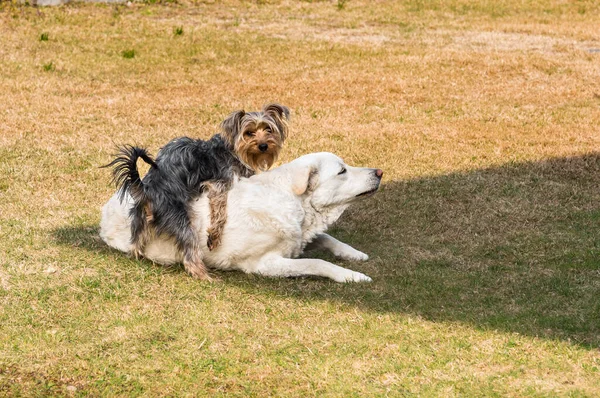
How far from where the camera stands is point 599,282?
5.73 metres

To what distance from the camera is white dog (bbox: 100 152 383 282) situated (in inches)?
224

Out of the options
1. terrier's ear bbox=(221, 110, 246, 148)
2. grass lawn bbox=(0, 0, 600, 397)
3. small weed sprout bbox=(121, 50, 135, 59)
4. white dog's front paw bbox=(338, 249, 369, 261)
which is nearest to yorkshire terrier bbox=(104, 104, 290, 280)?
terrier's ear bbox=(221, 110, 246, 148)

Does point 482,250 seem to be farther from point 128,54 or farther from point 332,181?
point 128,54

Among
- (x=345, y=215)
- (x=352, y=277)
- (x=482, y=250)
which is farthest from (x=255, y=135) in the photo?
(x=482, y=250)

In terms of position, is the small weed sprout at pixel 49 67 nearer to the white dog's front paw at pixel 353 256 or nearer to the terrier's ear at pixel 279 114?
the terrier's ear at pixel 279 114

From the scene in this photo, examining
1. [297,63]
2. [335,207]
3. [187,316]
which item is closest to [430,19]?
[297,63]

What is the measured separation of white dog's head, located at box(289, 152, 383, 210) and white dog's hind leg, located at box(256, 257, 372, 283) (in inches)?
16.2

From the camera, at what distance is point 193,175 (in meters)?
5.83

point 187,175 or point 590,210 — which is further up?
point 187,175

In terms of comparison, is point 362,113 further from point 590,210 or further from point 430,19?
point 430,19

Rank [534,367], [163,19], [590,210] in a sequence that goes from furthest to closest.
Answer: [163,19], [590,210], [534,367]

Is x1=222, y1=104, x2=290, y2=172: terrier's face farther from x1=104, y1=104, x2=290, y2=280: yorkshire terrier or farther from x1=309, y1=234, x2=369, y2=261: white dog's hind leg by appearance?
x1=309, y1=234, x2=369, y2=261: white dog's hind leg

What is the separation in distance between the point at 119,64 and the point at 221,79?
168 centimetres

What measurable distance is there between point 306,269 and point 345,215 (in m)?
1.63
